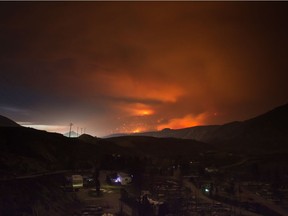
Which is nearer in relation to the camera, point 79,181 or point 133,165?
point 79,181

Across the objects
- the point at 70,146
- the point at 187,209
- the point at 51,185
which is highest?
the point at 70,146

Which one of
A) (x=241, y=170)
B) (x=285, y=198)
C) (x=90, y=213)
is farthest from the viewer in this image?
(x=241, y=170)

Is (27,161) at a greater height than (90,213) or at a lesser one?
greater

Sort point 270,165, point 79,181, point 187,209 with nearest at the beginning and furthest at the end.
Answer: point 187,209
point 79,181
point 270,165

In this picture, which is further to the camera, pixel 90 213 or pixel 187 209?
pixel 187 209

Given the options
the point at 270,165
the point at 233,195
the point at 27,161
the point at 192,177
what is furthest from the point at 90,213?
the point at 270,165

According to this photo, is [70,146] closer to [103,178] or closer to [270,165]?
[103,178]

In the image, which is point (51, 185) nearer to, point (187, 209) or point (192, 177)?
point (187, 209)

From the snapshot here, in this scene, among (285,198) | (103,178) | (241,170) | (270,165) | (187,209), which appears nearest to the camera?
(187,209)

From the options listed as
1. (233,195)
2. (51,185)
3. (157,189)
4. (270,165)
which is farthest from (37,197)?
(270,165)
